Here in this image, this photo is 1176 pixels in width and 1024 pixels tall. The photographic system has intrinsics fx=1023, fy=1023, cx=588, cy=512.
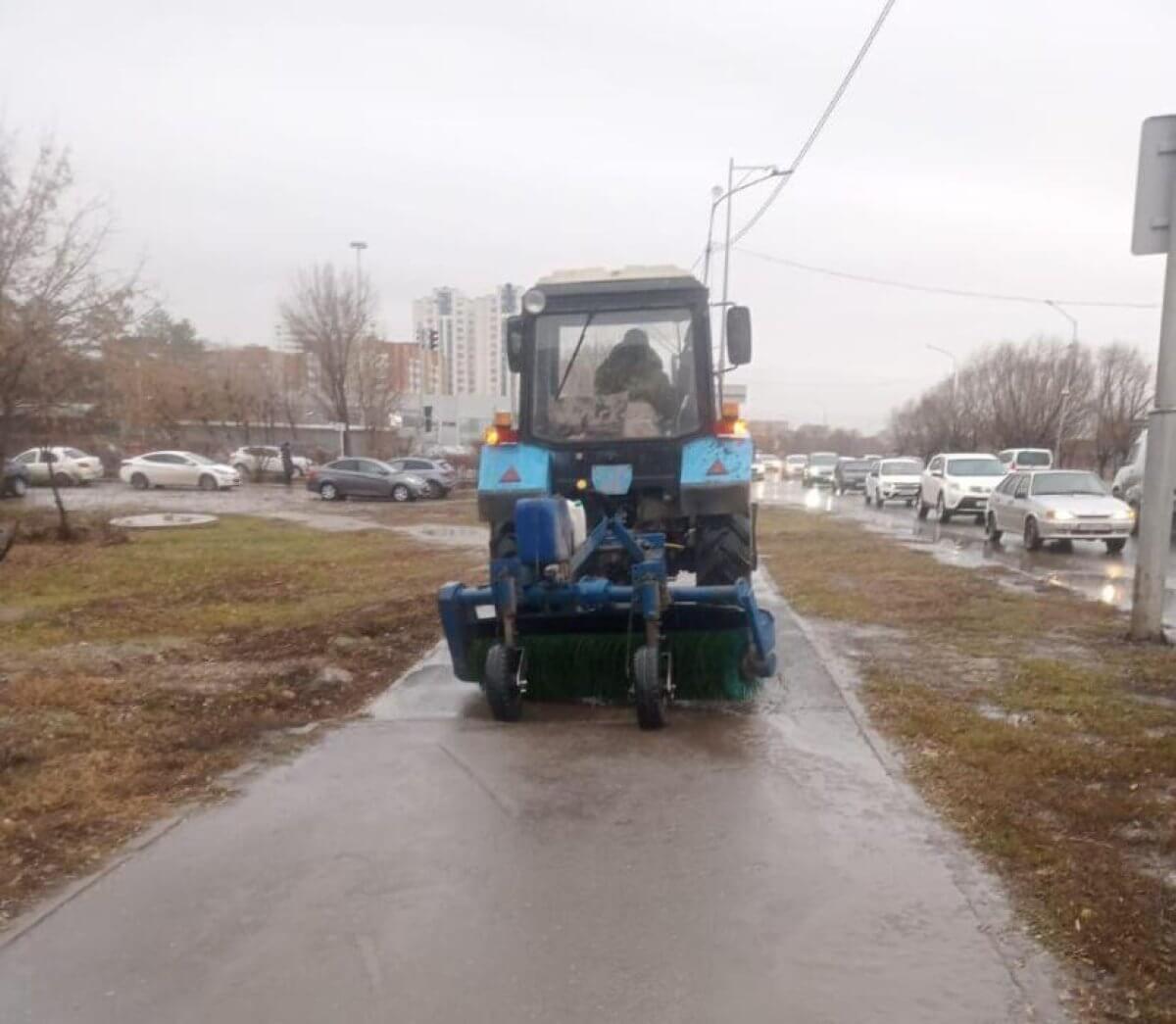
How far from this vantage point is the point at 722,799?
509cm

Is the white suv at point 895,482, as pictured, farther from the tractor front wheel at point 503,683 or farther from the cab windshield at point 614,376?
the tractor front wheel at point 503,683

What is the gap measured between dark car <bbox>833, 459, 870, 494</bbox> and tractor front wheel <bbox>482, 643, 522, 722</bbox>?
38.4m

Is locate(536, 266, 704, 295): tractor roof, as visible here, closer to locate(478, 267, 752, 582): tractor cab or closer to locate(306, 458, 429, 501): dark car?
locate(478, 267, 752, 582): tractor cab

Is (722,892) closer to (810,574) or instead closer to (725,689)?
(725,689)

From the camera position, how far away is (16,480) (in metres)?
33.3

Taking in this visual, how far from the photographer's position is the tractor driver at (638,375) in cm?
799

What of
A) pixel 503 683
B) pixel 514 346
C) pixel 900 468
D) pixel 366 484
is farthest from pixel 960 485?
pixel 503 683

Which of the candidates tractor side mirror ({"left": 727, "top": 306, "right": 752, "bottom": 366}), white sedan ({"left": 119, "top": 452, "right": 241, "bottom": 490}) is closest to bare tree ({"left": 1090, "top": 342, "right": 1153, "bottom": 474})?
white sedan ({"left": 119, "top": 452, "right": 241, "bottom": 490})

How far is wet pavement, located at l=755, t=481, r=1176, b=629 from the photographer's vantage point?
12819mm

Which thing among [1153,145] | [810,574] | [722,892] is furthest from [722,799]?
[810,574]

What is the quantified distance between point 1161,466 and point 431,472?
3037 centimetres

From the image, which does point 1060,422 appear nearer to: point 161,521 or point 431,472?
point 431,472

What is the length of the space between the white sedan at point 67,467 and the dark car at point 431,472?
12976mm

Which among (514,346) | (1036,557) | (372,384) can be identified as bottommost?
(1036,557)
